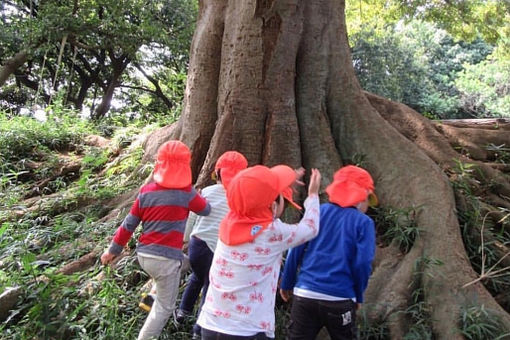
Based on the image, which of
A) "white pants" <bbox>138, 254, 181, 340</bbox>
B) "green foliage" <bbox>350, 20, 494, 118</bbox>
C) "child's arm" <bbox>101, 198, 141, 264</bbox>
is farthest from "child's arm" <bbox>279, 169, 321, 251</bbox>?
"green foliage" <bbox>350, 20, 494, 118</bbox>

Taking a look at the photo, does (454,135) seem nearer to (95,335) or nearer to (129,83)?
(95,335)

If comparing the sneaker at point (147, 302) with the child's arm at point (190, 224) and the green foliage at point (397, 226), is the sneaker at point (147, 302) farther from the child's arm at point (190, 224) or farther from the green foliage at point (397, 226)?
the green foliage at point (397, 226)

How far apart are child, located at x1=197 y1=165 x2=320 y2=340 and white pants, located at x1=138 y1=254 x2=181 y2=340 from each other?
0.99 metres

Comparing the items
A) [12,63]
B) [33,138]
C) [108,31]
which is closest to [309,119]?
[33,138]

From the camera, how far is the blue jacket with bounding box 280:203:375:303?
312 centimetres

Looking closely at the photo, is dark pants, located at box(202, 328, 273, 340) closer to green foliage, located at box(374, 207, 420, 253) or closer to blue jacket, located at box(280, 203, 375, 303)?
blue jacket, located at box(280, 203, 375, 303)

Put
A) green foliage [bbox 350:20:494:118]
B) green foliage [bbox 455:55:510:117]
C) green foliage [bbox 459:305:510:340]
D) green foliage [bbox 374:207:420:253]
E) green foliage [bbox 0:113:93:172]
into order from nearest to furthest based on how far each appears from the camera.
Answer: green foliage [bbox 459:305:510:340], green foliage [bbox 374:207:420:253], green foliage [bbox 0:113:93:172], green foliage [bbox 350:20:494:118], green foliage [bbox 455:55:510:117]

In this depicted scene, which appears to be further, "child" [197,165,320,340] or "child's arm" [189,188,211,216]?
"child's arm" [189,188,211,216]

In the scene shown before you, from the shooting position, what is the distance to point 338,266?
3.13 m

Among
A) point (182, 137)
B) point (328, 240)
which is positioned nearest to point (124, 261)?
point (182, 137)

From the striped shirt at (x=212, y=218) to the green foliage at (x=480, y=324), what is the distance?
1924 millimetres

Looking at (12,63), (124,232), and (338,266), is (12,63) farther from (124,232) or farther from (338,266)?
(338,266)

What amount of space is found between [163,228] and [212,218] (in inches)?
17.2

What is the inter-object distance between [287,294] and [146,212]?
3.86 ft
